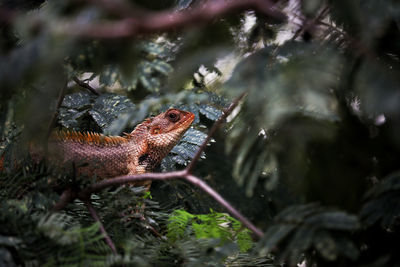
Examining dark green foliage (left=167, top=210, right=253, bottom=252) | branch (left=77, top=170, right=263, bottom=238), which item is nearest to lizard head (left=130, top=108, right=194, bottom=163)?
dark green foliage (left=167, top=210, right=253, bottom=252)

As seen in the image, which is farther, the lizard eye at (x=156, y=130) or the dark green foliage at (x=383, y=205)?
the lizard eye at (x=156, y=130)

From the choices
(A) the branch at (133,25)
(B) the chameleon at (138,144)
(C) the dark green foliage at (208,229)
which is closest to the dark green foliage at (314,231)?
(C) the dark green foliage at (208,229)

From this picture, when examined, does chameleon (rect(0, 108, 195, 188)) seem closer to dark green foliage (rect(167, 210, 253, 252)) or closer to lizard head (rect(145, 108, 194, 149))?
lizard head (rect(145, 108, 194, 149))

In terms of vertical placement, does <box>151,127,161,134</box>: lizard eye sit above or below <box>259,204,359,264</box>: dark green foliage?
below

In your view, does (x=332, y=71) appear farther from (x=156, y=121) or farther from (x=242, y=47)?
(x=156, y=121)

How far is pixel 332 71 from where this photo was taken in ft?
2.01

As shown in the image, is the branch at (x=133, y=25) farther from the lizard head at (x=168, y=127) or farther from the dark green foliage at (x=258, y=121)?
the lizard head at (x=168, y=127)

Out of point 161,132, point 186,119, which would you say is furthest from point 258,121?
point 161,132

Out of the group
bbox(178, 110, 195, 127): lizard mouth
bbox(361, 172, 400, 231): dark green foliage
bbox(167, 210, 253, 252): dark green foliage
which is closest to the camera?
bbox(361, 172, 400, 231): dark green foliage

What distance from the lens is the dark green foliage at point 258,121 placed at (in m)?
0.59

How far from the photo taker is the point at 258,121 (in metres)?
0.78

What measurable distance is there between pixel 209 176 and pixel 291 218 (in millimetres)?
325

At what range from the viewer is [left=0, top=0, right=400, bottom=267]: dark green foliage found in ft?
1.94

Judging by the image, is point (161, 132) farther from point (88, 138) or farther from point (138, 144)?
point (88, 138)
